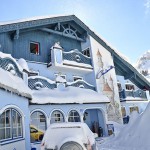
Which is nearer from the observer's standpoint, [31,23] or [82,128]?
[82,128]

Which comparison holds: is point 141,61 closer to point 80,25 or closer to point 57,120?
point 80,25

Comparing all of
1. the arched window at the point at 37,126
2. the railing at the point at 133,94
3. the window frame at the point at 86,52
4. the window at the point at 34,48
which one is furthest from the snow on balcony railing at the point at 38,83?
the railing at the point at 133,94

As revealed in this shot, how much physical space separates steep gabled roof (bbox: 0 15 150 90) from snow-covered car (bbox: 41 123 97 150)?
11.5 meters

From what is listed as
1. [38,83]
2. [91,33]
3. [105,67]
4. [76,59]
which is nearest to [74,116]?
[38,83]

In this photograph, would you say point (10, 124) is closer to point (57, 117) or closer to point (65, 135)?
point (65, 135)

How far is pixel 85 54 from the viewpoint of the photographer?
2247cm

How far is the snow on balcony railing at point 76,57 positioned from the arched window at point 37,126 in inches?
240

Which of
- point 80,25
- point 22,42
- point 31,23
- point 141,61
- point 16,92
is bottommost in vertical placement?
point 16,92

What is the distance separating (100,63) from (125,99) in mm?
5152

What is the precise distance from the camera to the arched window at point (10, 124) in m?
9.63

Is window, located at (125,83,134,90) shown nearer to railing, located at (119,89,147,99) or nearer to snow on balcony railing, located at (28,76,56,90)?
railing, located at (119,89,147,99)

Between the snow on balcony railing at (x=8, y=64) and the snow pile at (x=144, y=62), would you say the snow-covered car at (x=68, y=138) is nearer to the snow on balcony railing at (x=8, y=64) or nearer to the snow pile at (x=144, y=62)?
the snow on balcony railing at (x=8, y=64)

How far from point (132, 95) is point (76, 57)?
9.13m

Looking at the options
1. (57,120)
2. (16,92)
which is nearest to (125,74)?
(57,120)
